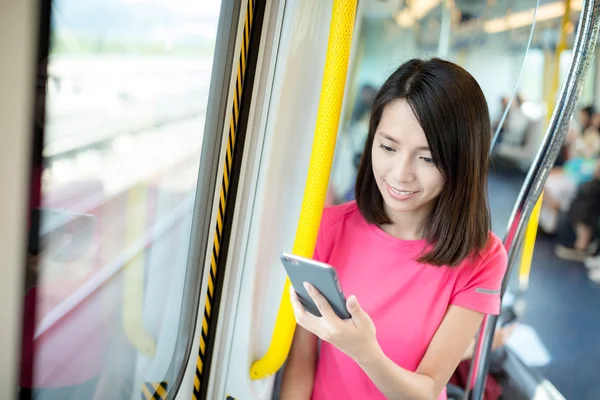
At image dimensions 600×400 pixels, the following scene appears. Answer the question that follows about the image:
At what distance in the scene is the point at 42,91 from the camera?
3.11ft

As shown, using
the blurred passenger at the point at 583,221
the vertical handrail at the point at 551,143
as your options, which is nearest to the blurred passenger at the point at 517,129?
the blurred passenger at the point at 583,221

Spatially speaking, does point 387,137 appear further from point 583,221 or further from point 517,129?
point 583,221

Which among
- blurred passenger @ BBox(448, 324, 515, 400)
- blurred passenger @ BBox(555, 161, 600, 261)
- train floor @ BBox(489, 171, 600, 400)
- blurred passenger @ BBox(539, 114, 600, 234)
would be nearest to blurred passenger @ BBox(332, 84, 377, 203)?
train floor @ BBox(489, 171, 600, 400)

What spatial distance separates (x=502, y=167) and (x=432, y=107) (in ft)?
21.6

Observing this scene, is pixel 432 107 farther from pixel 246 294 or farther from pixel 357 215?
pixel 246 294

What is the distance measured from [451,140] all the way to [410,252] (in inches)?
14.8

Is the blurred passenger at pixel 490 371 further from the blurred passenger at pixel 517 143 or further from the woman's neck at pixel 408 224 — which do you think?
the blurred passenger at pixel 517 143

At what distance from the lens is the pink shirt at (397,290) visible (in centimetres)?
162

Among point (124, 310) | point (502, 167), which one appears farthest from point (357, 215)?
point (502, 167)

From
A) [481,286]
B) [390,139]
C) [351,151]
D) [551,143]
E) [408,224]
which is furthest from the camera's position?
[351,151]

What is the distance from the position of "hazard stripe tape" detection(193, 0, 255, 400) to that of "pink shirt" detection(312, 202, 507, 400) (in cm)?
33

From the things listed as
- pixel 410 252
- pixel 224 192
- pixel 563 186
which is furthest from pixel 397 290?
pixel 563 186

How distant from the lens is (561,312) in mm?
5914

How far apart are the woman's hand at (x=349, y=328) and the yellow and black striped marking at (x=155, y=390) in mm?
638
